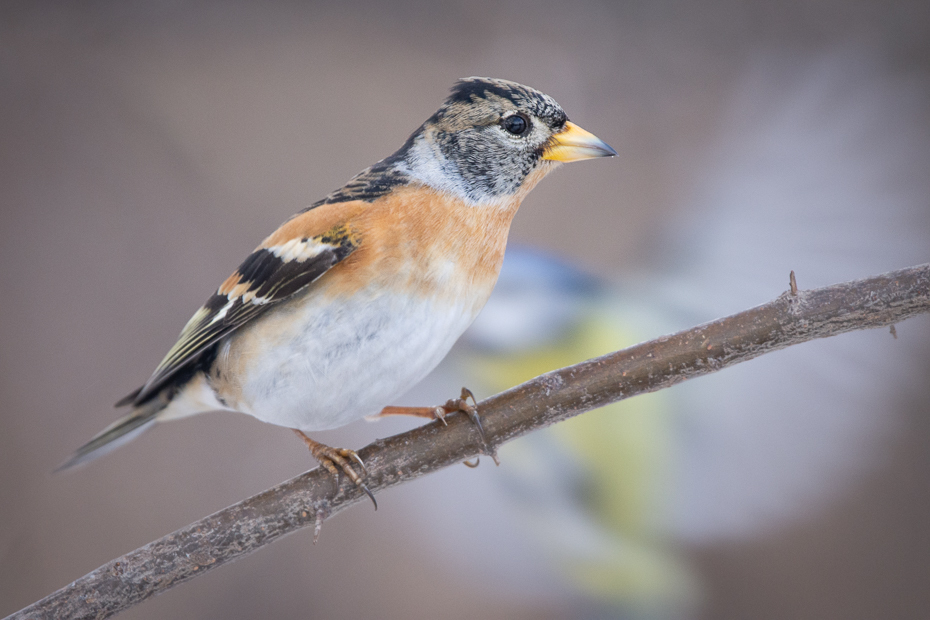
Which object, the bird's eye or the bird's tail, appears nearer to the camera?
the bird's eye

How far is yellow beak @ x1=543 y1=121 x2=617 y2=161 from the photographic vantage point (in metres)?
0.71

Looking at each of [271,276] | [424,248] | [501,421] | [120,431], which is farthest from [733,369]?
[120,431]

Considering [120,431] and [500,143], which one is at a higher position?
[500,143]

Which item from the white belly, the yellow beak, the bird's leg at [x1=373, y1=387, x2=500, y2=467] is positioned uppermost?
the yellow beak

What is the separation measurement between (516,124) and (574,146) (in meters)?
0.07

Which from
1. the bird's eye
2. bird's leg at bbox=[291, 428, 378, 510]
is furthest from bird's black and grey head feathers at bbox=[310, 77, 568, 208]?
bird's leg at bbox=[291, 428, 378, 510]

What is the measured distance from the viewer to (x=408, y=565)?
3.61 feet

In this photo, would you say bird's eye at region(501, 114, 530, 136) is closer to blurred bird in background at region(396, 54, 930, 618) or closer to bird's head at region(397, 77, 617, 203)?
bird's head at region(397, 77, 617, 203)

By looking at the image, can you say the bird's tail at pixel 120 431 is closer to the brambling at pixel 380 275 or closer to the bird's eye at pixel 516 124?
the brambling at pixel 380 275

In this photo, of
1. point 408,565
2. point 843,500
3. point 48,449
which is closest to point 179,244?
point 48,449

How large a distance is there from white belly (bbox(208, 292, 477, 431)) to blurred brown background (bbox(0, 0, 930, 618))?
41cm

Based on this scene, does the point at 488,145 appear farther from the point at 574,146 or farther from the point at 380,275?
the point at 380,275

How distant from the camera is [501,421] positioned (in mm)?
741

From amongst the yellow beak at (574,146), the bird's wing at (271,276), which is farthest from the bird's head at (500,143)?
the bird's wing at (271,276)
